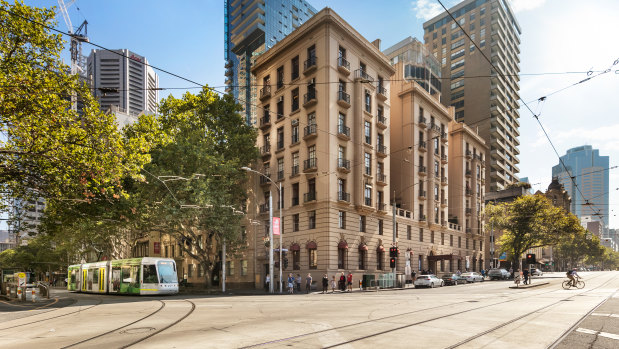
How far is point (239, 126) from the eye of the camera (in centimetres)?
4153

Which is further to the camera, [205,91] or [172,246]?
[172,246]

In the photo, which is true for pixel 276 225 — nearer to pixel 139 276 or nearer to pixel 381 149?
→ pixel 139 276

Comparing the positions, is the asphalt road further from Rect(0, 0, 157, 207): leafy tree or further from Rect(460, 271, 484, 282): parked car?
Rect(460, 271, 484, 282): parked car

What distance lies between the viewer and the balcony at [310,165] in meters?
37.7

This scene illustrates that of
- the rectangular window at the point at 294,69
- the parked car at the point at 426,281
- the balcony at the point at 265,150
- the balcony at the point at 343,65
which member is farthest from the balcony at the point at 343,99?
the parked car at the point at 426,281

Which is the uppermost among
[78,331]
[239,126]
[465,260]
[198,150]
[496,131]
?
[496,131]

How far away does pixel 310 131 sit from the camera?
3891cm

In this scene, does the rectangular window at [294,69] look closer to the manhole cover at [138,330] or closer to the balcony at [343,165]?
the balcony at [343,165]

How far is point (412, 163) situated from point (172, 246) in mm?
35762

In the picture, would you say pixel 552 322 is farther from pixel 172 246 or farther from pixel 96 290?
pixel 172 246

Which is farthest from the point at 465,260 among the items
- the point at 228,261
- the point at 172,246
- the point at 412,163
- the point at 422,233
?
the point at 172,246

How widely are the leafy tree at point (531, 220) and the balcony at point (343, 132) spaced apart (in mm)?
32382

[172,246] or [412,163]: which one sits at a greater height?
[412,163]

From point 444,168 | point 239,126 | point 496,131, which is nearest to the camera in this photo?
point 239,126
